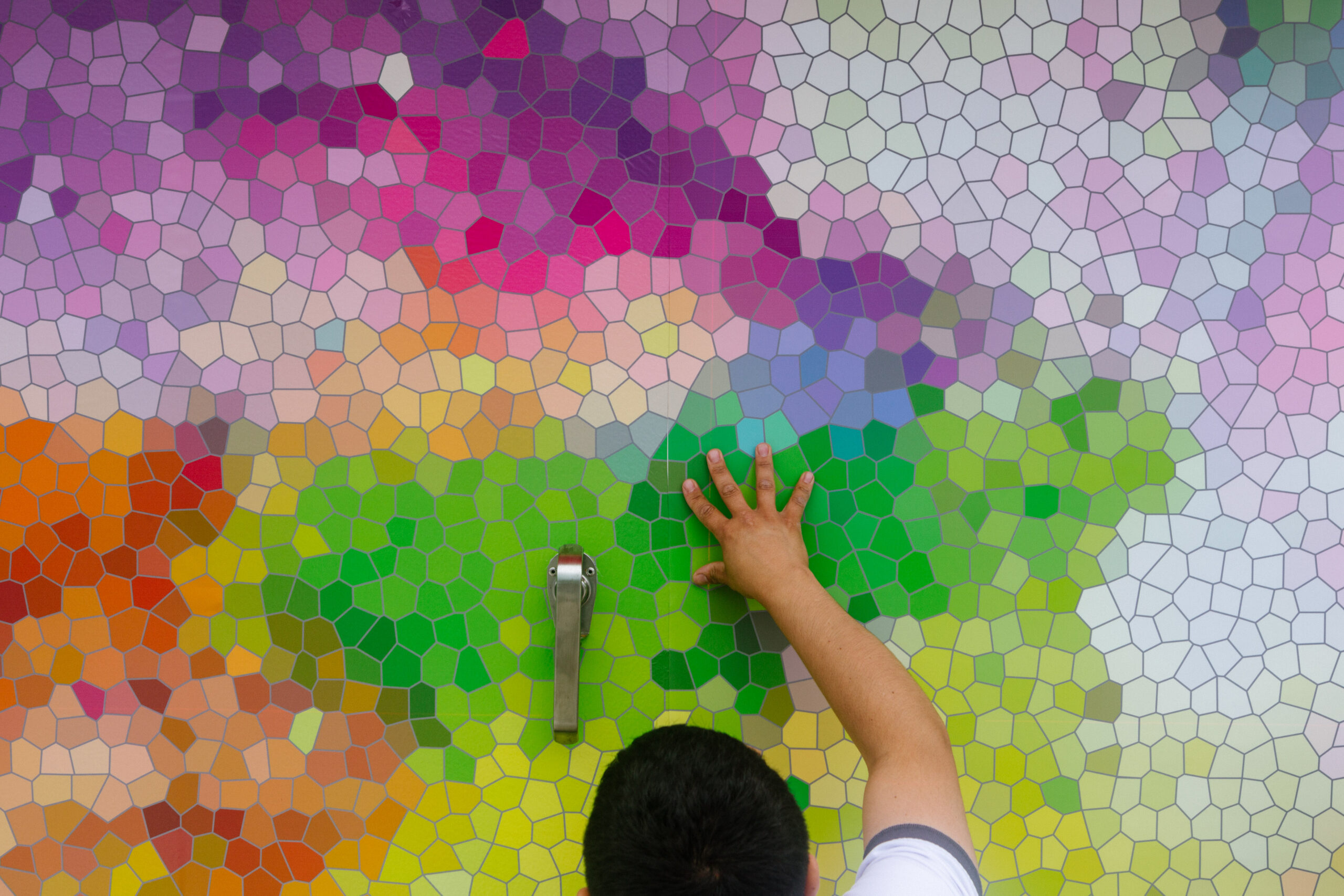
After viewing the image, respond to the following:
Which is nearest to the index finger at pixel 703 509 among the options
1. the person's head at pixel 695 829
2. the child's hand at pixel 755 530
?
the child's hand at pixel 755 530

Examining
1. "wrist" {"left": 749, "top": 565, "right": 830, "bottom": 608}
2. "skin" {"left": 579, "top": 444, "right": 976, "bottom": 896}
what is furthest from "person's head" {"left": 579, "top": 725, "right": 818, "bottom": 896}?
"wrist" {"left": 749, "top": 565, "right": 830, "bottom": 608}

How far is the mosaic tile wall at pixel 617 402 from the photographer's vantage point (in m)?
0.89

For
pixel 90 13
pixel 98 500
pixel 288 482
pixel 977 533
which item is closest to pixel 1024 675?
pixel 977 533

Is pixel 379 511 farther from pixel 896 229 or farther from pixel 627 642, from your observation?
pixel 896 229

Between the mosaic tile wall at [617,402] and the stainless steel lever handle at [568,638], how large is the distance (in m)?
0.07

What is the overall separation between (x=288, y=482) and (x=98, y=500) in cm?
23

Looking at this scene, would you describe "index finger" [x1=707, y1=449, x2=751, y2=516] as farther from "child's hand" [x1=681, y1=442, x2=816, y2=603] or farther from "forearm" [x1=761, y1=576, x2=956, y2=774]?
"forearm" [x1=761, y1=576, x2=956, y2=774]

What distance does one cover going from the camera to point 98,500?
2.92 ft

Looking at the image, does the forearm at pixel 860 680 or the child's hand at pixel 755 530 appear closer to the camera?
the forearm at pixel 860 680

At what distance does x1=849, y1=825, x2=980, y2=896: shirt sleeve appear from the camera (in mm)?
624

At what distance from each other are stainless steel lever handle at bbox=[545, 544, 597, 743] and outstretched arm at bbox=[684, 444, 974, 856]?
154mm

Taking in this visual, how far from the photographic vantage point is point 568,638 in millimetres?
820

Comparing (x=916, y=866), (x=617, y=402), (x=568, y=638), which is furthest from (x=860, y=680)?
(x=617, y=402)

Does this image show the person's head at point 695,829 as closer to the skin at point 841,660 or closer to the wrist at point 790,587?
the skin at point 841,660
